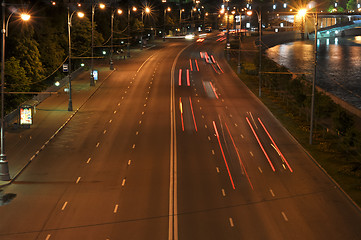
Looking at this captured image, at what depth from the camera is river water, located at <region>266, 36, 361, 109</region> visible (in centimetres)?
10521

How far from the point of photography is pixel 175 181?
3641 cm

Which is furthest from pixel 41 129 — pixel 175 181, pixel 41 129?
pixel 175 181

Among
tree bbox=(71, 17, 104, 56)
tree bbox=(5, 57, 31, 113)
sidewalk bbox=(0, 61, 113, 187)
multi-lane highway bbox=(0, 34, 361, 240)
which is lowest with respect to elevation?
multi-lane highway bbox=(0, 34, 361, 240)

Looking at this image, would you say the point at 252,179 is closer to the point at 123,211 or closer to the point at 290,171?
the point at 290,171

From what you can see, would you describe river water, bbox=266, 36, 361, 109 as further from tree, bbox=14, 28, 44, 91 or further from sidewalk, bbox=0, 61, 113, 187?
tree, bbox=14, 28, 44, 91

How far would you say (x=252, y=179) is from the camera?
122 ft

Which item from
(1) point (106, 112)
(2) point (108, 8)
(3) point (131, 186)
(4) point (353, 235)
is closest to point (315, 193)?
(4) point (353, 235)

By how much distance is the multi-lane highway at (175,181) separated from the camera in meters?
28.2

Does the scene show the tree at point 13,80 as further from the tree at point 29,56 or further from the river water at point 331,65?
the river water at point 331,65

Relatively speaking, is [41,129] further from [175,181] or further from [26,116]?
[175,181]

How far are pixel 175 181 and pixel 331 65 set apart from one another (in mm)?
118210

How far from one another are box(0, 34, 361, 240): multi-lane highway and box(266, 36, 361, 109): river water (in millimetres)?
37377

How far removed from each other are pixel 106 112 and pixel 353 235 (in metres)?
37.2

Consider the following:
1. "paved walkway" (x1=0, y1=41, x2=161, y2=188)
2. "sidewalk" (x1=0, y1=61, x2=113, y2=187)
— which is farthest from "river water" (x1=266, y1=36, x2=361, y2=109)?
"sidewalk" (x1=0, y1=61, x2=113, y2=187)
